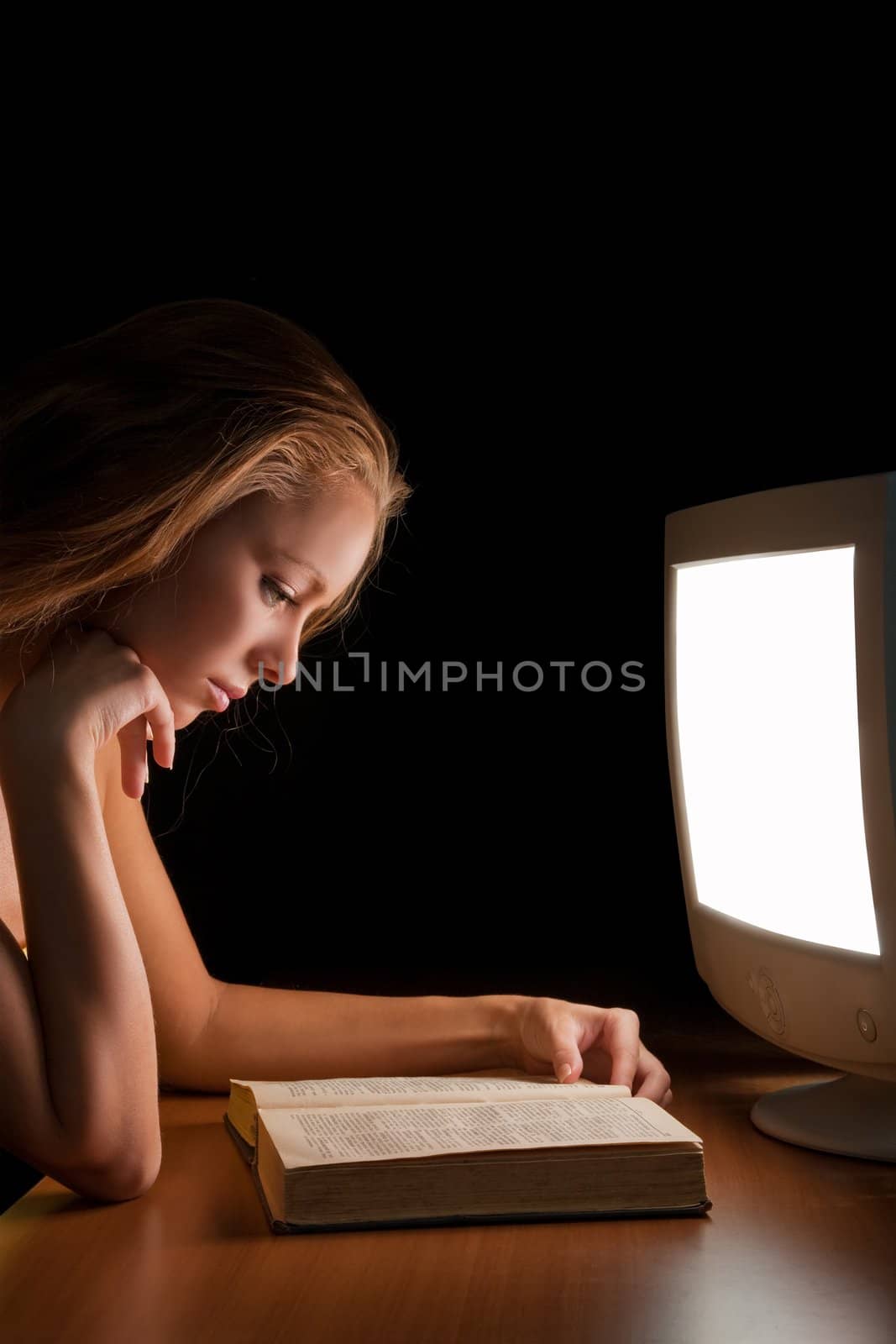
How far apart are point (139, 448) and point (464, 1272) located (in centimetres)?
70

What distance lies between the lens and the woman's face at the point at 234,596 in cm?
121

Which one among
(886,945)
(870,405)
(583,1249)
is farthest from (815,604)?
(870,405)

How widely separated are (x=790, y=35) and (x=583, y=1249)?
1.78 metres

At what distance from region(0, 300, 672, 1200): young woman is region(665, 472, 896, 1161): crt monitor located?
0.45 ft

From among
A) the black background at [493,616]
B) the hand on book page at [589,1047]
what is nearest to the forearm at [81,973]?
the hand on book page at [589,1047]

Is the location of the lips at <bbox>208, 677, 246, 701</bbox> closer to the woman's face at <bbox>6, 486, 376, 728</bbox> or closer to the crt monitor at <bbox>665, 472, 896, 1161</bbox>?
the woman's face at <bbox>6, 486, 376, 728</bbox>

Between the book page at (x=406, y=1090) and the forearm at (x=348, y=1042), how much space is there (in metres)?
0.10

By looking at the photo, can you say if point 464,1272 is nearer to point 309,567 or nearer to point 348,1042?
point 348,1042

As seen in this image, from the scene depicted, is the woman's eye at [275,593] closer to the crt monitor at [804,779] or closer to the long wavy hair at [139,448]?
the long wavy hair at [139,448]

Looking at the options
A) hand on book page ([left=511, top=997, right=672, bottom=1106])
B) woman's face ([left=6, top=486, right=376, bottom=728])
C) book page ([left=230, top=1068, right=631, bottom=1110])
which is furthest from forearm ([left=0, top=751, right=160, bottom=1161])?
hand on book page ([left=511, top=997, right=672, bottom=1106])

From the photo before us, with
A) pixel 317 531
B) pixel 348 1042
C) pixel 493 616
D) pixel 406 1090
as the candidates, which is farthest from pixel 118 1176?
pixel 493 616

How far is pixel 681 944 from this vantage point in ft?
7.07

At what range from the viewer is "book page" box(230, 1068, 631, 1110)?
1.04m

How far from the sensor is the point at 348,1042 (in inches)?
49.6
